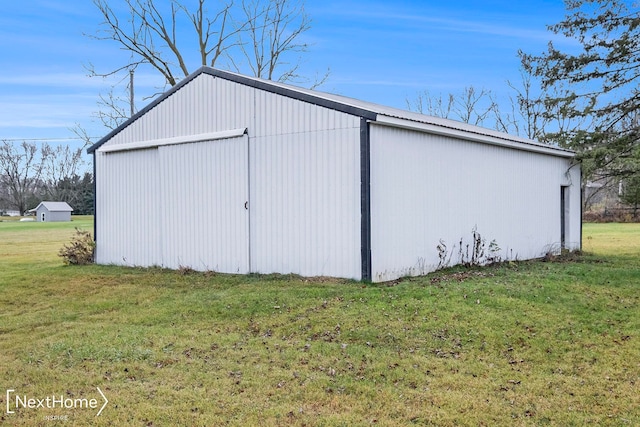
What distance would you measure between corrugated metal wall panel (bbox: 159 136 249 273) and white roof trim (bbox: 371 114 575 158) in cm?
284

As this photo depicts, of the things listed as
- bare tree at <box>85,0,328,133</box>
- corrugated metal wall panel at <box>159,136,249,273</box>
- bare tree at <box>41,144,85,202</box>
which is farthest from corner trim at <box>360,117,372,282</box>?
bare tree at <box>41,144,85,202</box>

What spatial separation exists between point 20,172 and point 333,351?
7240cm

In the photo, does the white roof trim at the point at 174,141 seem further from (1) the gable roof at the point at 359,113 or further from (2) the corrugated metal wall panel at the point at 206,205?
(1) the gable roof at the point at 359,113

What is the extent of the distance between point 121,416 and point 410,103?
33225 millimetres

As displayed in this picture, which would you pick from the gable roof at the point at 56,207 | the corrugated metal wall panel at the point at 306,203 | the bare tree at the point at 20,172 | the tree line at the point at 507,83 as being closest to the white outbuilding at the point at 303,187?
the corrugated metal wall panel at the point at 306,203

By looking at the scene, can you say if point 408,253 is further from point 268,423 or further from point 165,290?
point 268,423

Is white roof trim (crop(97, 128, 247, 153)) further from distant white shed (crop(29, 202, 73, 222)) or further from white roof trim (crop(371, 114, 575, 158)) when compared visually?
distant white shed (crop(29, 202, 73, 222))

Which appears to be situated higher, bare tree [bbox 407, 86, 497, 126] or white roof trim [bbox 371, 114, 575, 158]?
bare tree [bbox 407, 86, 497, 126]

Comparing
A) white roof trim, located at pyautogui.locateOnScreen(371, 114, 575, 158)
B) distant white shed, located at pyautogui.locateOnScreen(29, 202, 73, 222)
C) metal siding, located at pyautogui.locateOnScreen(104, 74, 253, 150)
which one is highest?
metal siding, located at pyautogui.locateOnScreen(104, 74, 253, 150)

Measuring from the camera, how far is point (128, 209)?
1277 centimetres

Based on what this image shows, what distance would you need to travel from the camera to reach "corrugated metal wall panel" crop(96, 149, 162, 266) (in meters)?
12.2

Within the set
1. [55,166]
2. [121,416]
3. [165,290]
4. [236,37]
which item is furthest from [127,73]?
[55,166]

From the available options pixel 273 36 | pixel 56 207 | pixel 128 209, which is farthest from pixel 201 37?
pixel 56 207

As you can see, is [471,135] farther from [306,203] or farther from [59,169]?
[59,169]
